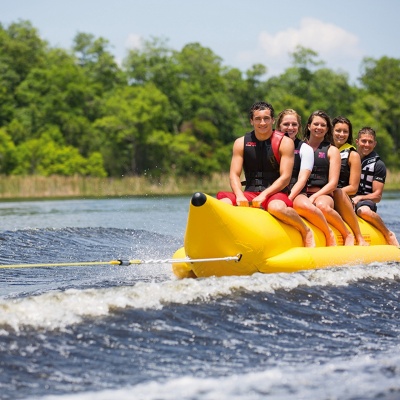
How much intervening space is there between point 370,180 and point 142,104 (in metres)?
36.7

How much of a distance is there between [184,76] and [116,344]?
158 ft

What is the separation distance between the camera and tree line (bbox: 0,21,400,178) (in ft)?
142

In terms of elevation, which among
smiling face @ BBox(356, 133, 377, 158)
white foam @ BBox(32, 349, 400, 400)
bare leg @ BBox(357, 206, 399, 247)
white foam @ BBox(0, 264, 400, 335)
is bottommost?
white foam @ BBox(32, 349, 400, 400)

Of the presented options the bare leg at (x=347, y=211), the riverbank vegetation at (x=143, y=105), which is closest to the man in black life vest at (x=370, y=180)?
the bare leg at (x=347, y=211)

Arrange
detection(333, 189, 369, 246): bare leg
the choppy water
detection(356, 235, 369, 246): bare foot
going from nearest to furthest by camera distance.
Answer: the choppy water → detection(333, 189, 369, 246): bare leg → detection(356, 235, 369, 246): bare foot

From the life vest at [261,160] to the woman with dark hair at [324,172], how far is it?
0.45 m

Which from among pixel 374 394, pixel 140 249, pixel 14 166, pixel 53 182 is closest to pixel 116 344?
pixel 374 394

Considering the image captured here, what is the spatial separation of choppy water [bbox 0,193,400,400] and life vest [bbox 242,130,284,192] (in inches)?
34.3

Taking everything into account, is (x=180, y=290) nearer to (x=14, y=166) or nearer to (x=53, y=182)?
(x=53, y=182)

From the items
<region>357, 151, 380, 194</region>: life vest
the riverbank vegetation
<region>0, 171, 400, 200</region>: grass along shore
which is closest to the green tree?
the riverbank vegetation

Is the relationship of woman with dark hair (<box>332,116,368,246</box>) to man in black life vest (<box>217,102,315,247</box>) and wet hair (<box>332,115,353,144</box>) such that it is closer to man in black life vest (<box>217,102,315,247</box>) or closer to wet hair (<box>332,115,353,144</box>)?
wet hair (<box>332,115,353,144</box>)

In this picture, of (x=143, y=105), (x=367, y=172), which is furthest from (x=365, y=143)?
(x=143, y=105)

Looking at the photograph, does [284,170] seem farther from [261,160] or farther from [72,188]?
[72,188]

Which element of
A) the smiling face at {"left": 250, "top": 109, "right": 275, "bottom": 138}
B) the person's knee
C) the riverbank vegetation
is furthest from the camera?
the riverbank vegetation
